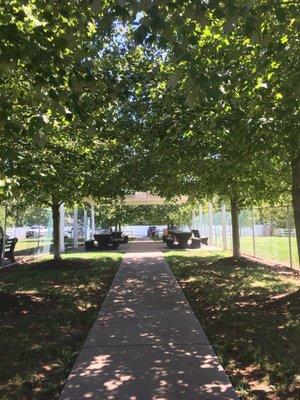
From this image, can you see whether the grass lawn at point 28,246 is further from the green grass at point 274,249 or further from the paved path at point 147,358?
the paved path at point 147,358

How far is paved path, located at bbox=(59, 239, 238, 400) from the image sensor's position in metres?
4.94

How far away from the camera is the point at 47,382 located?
5426 mm

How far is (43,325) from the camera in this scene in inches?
313

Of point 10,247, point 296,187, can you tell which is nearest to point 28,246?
point 10,247

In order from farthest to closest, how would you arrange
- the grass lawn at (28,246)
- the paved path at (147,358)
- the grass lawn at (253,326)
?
the grass lawn at (28,246) < the grass lawn at (253,326) < the paved path at (147,358)

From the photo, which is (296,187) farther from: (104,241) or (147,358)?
(104,241)

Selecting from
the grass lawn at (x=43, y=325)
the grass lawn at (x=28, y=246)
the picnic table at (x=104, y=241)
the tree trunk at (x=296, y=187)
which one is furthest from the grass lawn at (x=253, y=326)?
the picnic table at (x=104, y=241)

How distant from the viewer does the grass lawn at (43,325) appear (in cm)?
546

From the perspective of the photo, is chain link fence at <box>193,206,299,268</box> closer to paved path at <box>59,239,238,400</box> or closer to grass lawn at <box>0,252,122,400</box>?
grass lawn at <box>0,252,122,400</box>

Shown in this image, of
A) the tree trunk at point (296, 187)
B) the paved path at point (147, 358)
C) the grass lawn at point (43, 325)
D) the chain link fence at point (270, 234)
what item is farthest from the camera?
the chain link fence at point (270, 234)

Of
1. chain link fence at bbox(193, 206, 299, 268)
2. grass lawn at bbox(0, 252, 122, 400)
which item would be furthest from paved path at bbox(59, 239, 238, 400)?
chain link fence at bbox(193, 206, 299, 268)

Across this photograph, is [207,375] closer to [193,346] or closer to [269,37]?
[193,346]

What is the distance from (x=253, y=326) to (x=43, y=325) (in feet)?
10.2

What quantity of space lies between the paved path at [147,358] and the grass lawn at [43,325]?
243mm
